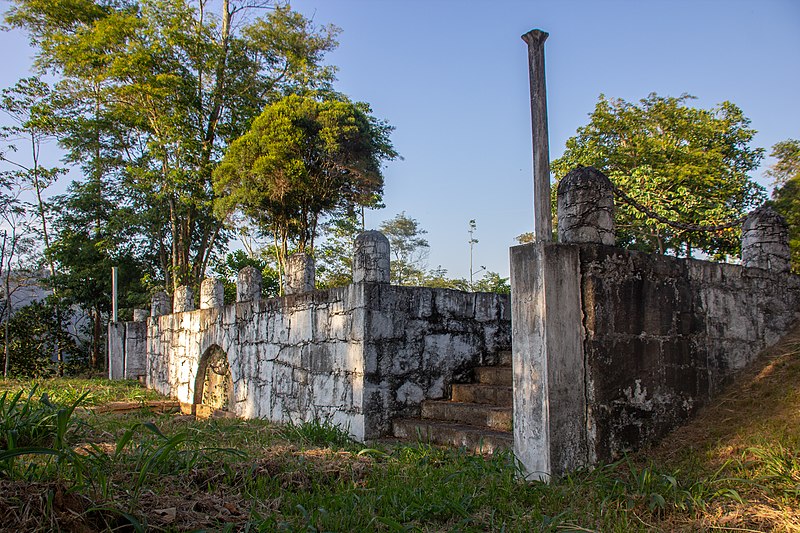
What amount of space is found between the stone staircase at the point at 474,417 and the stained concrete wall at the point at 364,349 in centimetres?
17

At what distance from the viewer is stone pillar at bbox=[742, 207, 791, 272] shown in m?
5.16

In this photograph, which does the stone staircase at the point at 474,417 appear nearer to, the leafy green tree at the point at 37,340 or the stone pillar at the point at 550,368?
the stone pillar at the point at 550,368

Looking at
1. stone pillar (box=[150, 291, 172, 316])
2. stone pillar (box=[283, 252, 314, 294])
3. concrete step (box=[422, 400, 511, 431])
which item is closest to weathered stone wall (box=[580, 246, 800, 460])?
concrete step (box=[422, 400, 511, 431])

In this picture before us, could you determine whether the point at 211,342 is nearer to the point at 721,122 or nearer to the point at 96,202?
the point at 96,202

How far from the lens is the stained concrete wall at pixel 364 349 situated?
5.56 meters

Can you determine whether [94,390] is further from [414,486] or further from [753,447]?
[753,447]

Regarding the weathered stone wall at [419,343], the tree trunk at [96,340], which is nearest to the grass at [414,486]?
the weathered stone wall at [419,343]

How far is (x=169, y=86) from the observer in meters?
15.6

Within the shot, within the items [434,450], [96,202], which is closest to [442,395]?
[434,450]

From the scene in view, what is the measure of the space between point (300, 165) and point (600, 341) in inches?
456

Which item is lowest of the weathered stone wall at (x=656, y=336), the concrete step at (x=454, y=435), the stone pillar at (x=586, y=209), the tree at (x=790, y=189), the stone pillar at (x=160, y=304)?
the concrete step at (x=454, y=435)

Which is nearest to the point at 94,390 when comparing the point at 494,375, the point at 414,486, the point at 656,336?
the point at 494,375

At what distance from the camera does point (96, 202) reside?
18422 mm

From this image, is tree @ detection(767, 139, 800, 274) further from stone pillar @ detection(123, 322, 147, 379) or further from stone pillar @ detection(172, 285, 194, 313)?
stone pillar @ detection(123, 322, 147, 379)
